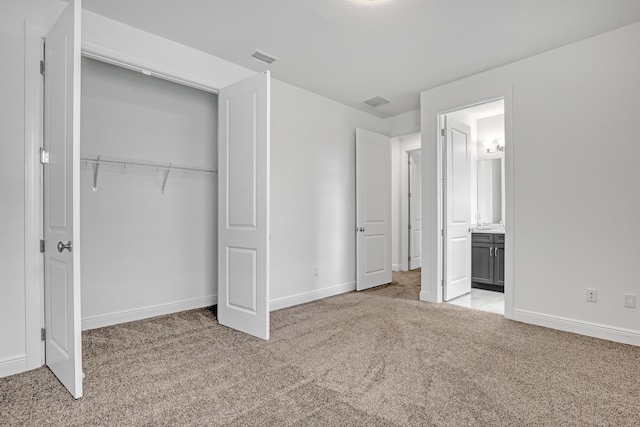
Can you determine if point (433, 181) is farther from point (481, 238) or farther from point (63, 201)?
point (63, 201)

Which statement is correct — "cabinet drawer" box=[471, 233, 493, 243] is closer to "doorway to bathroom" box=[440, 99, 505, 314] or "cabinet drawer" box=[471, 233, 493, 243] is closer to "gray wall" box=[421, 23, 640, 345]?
"doorway to bathroom" box=[440, 99, 505, 314]

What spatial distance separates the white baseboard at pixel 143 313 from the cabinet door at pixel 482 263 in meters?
3.71

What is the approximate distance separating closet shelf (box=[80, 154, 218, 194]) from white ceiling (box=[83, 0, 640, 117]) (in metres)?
1.23

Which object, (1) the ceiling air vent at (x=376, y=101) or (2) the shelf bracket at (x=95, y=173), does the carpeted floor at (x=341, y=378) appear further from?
(1) the ceiling air vent at (x=376, y=101)

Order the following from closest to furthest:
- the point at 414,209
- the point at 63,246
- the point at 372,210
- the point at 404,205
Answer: the point at 63,246
the point at 372,210
the point at 404,205
the point at 414,209

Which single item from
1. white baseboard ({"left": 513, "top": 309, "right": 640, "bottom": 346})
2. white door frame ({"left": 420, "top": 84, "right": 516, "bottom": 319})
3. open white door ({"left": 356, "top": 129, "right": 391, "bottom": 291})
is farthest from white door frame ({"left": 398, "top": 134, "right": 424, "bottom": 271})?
white baseboard ({"left": 513, "top": 309, "right": 640, "bottom": 346})

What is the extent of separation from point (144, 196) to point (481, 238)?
14.7 feet

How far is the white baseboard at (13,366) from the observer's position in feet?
7.39

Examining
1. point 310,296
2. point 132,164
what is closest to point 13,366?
point 132,164

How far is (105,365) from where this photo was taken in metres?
2.43

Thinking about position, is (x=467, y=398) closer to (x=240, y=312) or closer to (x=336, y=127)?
(x=240, y=312)

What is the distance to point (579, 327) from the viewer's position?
10.2 ft

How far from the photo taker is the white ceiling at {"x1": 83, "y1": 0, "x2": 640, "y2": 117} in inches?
→ 102

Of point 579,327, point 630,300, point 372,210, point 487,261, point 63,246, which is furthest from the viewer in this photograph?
point 372,210
